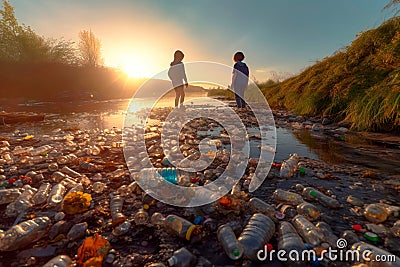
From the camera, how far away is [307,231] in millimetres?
1369

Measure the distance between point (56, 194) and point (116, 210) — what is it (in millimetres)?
781

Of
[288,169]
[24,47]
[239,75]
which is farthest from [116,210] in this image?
[24,47]

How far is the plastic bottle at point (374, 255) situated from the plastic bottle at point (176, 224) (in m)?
1.11

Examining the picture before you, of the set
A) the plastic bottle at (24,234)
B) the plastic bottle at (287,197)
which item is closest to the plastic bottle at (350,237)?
the plastic bottle at (287,197)

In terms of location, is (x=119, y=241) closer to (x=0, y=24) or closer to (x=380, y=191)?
(x=380, y=191)

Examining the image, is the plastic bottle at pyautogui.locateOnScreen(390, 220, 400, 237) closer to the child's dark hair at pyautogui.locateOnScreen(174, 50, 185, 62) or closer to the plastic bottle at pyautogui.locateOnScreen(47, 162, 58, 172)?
the plastic bottle at pyautogui.locateOnScreen(47, 162, 58, 172)

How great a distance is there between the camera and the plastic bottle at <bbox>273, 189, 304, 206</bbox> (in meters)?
1.81

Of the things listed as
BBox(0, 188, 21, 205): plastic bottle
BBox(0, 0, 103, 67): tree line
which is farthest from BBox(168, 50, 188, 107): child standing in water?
BBox(0, 0, 103, 67): tree line

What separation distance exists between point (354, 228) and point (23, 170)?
12.5 feet

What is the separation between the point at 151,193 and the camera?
1944 millimetres

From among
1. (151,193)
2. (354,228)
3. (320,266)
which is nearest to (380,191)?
(354,228)

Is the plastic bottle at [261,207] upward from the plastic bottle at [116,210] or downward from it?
upward

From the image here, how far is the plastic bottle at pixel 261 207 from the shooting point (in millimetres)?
1634

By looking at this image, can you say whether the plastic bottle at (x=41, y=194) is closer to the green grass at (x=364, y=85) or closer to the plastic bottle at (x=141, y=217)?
the plastic bottle at (x=141, y=217)
